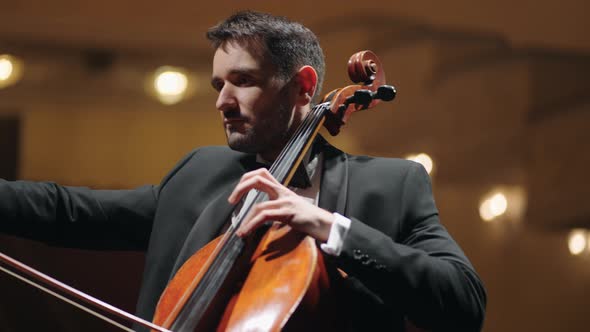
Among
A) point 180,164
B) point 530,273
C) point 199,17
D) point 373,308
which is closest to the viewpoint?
point 373,308

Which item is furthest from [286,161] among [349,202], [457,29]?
→ [457,29]

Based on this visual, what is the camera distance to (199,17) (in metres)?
2.60

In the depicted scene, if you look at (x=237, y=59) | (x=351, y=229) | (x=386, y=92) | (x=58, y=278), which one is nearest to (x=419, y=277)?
(x=351, y=229)

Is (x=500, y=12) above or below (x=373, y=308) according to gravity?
above

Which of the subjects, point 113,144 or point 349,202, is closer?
point 349,202

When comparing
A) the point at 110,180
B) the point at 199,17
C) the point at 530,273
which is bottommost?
the point at 530,273

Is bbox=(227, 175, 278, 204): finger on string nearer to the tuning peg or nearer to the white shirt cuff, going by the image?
the white shirt cuff

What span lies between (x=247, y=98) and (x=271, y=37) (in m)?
0.11

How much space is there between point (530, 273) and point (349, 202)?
5.89ft

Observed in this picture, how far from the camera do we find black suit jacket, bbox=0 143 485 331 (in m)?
1.06

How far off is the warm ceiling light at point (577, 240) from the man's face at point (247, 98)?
6.37 feet

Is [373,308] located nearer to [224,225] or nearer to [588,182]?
[224,225]

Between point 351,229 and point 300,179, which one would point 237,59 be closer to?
point 300,179

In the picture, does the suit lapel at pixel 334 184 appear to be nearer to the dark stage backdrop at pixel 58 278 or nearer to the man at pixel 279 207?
the man at pixel 279 207
